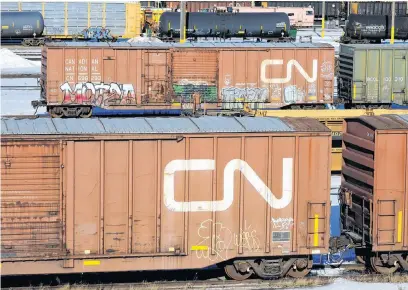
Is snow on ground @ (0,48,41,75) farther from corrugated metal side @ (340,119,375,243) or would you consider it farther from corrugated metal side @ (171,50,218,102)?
corrugated metal side @ (340,119,375,243)

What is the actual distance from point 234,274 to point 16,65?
39879 mm

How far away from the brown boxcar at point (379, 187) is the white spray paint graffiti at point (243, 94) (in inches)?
713

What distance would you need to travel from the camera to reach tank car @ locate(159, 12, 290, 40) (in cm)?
6575

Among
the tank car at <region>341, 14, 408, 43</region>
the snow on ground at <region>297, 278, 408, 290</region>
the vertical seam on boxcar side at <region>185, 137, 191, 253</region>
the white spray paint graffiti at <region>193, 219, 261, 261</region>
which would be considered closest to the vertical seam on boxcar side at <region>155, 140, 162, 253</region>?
the vertical seam on boxcar side at <region>185, 137, 191, 253</region>

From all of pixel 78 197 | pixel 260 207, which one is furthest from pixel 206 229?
pixel 78 197

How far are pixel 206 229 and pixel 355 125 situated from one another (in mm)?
3964

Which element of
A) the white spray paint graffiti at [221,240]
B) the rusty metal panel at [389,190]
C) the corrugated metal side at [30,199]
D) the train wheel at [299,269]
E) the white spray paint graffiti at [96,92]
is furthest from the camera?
the white spray paint graffiti at [96,92]

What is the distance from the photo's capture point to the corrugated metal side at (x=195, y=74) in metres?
36.3

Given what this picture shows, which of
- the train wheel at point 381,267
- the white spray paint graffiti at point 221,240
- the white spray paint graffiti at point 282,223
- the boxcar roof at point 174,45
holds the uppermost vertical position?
the boxcar roof at point 174,45

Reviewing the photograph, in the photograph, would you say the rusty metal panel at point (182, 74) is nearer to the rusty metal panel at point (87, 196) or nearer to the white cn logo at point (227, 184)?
the white cn logo at point (227, 184)

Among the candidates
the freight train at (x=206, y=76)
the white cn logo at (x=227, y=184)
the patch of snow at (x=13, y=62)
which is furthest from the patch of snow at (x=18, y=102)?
the white cn logo at (x=227, y=184)

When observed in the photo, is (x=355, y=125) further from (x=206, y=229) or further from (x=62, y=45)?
(x=62, y=45)

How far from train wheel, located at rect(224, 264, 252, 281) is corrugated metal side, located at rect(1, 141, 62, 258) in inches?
141

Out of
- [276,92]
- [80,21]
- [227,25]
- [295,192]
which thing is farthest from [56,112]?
[80,21]
